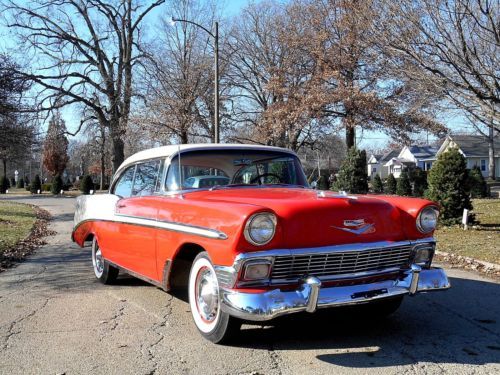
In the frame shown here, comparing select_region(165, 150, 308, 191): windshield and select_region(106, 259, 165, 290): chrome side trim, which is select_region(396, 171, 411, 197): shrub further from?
select_region(106, 259, 165, 290): chrome side trim

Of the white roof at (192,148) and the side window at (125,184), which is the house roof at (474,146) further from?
the white roof at (192,148)

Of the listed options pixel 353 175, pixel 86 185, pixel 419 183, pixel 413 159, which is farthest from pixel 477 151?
pixel 353 175

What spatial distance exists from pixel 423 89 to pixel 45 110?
82.7 feet

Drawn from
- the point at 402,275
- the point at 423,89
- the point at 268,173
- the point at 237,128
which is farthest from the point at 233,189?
the point at 237,128

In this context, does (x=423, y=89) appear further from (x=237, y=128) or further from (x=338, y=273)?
(x=237, y=128)

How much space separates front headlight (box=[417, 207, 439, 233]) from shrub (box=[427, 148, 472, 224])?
8611 millimetres

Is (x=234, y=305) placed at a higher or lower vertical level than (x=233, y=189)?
lower

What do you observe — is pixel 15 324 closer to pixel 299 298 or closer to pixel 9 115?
pixel 299 298

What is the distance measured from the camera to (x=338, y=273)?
4.05 metres

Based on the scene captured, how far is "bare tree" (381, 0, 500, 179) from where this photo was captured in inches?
346

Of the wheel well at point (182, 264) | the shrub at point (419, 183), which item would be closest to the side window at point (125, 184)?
the wheel well at point (182, 264)

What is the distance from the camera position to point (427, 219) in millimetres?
4516

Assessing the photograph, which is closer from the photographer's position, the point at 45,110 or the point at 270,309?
the point at 270,309

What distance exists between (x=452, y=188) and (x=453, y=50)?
4474 mm
